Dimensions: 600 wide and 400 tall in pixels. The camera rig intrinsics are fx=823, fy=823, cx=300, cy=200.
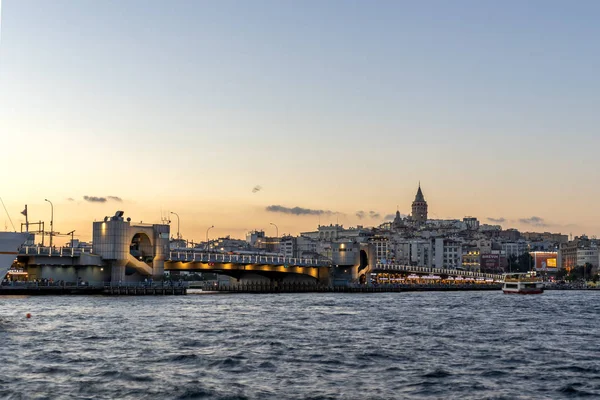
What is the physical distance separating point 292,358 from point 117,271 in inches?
3460

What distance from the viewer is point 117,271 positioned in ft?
413

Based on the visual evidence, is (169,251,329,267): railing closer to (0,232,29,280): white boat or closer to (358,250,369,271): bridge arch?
(358,250,369,271): bridge arch

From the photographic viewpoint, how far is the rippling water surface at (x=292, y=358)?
32.9 meters

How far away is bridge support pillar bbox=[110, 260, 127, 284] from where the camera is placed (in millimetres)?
125312

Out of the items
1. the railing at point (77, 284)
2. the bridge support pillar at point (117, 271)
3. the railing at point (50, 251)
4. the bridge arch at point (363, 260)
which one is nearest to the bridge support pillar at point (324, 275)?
the bridge arch at point (363, 260)

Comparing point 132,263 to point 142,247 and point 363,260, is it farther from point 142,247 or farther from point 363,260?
point 363,260

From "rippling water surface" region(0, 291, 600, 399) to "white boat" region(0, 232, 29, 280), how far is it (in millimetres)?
4405

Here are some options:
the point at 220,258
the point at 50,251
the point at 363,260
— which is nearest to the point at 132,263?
the point at 50,251

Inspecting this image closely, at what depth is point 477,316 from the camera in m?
78.9

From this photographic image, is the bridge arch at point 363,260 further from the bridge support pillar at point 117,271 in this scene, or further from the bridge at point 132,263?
the bridge support pillar at point 117,271

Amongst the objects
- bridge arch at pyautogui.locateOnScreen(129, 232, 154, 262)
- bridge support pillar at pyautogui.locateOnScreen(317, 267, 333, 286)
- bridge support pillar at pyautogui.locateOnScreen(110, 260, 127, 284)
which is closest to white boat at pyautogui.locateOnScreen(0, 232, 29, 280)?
→ bridge support pillar at pyautogui.locateOnScreen(110, 260, 127, 284)

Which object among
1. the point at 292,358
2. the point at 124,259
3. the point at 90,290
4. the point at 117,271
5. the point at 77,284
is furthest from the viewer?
the point at 117,271

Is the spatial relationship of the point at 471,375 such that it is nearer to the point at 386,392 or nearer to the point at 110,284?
the point at 386,392

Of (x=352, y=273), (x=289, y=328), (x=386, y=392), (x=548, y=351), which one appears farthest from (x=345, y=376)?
(x=352, y=273)
